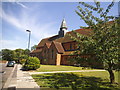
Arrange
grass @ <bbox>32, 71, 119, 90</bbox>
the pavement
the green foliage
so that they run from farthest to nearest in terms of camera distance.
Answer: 1. the green foliage
2. grass @ <bbox>32, 71, 119, 90</bbox>
3. the pavement

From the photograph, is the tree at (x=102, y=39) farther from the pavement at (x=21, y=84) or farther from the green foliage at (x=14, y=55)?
the green foliage at (x=14, y=55)

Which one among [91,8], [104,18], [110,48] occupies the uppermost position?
[91,8]

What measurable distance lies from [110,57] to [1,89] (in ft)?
25.4

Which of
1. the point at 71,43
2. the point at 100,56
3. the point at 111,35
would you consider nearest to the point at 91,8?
the point at 111,35

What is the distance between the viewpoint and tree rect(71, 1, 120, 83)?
6831mm

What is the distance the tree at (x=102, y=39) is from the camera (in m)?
6.83

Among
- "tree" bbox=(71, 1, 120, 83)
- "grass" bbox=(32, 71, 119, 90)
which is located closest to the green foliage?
"grass" bbox=(32, 71, 119, 90)

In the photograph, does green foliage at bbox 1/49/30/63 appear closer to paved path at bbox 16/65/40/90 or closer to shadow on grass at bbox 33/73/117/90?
paved path at bbox 16/65/40/90

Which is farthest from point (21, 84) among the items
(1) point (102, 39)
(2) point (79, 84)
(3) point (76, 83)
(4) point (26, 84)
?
(1) point (102, 39)

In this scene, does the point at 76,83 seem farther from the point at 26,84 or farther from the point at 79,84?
the point at 26,84

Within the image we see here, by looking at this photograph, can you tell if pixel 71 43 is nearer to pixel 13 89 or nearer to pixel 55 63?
pixel 55 63

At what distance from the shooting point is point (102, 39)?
7.51 m

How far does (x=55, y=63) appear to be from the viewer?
99.0 feet

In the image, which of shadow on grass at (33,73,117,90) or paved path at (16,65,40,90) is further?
shadow on grass at (33,73,117,90)
